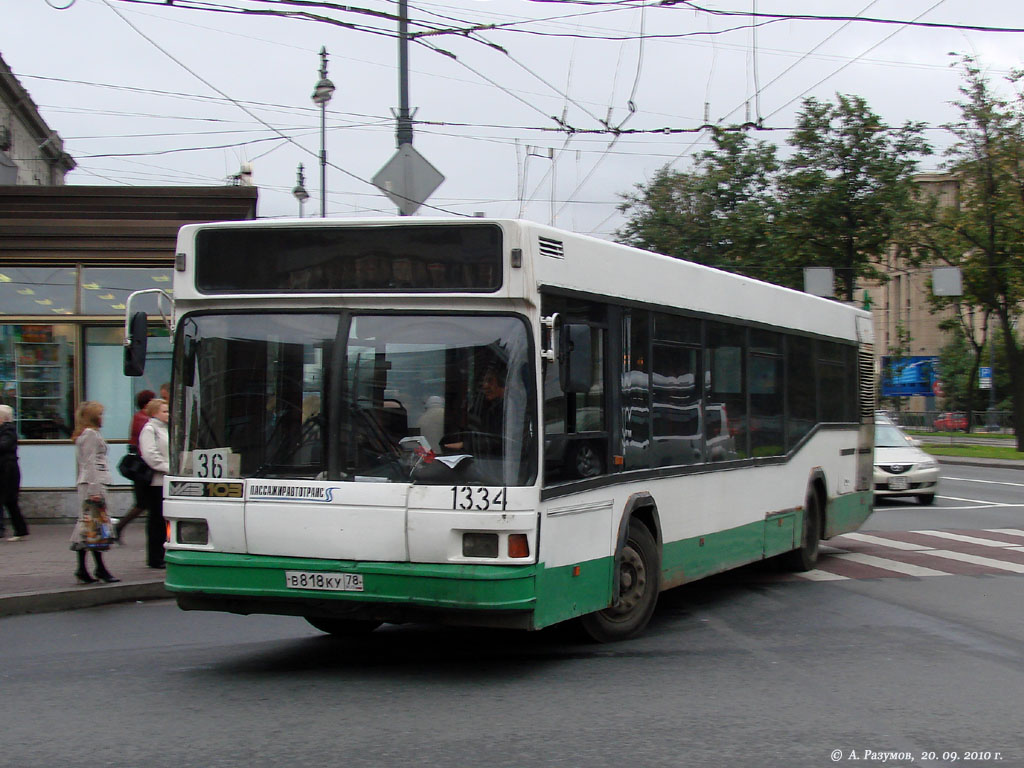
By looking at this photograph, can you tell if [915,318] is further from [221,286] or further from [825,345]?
[221,286]

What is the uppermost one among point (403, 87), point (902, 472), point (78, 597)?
point (403, 87)

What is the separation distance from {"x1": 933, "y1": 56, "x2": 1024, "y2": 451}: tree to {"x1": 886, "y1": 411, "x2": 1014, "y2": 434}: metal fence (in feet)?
88.0

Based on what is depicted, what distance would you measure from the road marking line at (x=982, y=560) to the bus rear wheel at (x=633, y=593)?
5915 millimetres

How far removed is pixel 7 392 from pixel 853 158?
29.0 m

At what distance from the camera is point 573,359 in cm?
705

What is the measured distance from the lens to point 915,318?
8931 cm

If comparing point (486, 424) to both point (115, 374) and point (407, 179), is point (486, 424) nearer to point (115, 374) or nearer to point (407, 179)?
point (407, 179)

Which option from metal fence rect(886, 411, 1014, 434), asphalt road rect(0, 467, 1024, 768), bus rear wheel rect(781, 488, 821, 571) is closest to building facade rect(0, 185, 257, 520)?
asphalt road rect(0, 467, 1024, 768)

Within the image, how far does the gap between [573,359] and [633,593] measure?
203cm

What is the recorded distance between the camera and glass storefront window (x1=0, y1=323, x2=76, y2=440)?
1570 centimetres

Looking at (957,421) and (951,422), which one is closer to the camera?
(951,422)

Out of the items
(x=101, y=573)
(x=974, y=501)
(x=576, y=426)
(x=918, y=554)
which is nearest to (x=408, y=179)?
(x=101, y=573)

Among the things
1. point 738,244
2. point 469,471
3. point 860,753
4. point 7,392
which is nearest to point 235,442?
point 469,471

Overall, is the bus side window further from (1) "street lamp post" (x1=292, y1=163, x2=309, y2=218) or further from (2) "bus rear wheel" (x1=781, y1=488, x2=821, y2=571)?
(1) "street lamp post" (x1=292, y1=163, x2=309, y2=218)
